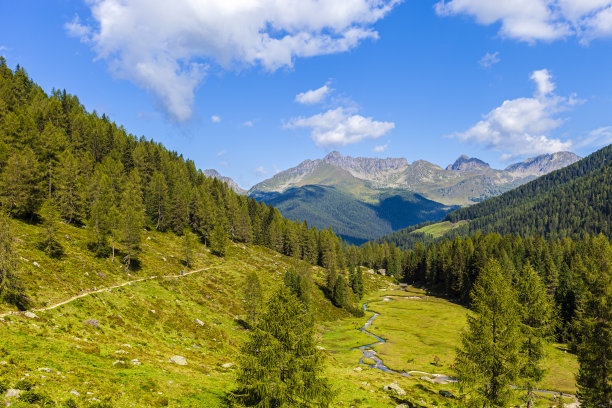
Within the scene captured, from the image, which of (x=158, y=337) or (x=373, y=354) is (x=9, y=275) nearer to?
(x=158, y=337)

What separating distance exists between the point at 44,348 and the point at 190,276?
190ft

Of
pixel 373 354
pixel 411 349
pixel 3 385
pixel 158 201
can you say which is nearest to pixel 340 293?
pixel 411 349

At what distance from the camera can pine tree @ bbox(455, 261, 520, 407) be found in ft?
96.0

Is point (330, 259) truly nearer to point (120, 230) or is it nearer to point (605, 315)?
point (120, 230)

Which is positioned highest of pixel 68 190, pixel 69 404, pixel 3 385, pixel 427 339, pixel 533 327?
pixel 68 190

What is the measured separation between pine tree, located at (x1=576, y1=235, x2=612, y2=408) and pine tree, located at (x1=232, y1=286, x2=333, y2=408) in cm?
2894

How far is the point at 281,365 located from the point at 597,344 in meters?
33.2

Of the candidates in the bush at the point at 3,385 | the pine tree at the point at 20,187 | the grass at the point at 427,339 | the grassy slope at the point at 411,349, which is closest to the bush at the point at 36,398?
the bush at the point at 3,385

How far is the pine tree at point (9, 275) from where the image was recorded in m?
33.3

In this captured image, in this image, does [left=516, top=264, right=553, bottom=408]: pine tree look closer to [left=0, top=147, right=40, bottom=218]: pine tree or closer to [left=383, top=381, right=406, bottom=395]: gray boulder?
[left=383, top=381, right=406, bottom=395]: gray boulder

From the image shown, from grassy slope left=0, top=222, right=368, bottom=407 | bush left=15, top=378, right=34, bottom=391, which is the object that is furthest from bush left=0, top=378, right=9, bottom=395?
bush left=15, top=378, right=34, bottom=391

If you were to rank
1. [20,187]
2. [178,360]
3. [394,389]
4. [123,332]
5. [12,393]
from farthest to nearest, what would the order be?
[20,187]
[394,389]
[123,332]
[178,360]
[12,393]

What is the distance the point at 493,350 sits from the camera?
29.4 metres

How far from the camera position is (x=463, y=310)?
12331cm
